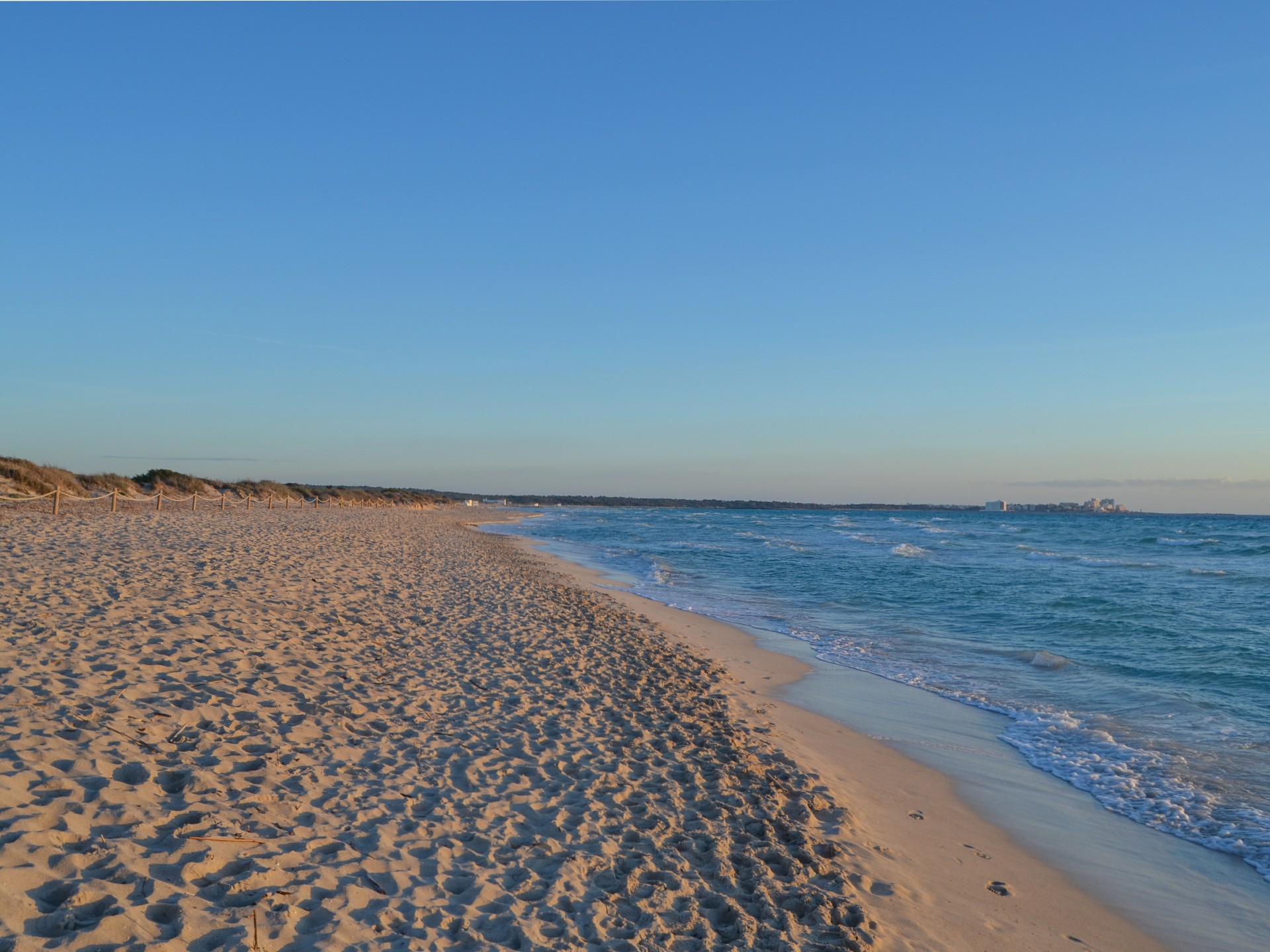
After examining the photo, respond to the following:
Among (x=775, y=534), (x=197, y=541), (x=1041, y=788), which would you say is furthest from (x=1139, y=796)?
(x=775, y=534)

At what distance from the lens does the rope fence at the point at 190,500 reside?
83.6 feet

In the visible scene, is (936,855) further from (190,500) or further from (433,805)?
(190,500)

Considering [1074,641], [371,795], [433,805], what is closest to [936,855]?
[433,805]

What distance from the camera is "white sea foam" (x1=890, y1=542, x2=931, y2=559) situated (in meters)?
37.2

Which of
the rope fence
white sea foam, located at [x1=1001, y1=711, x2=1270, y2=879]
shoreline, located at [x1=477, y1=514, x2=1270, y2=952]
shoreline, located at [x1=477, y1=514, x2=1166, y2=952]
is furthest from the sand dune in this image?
the rope fence

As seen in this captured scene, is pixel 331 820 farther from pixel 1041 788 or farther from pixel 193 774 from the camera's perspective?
pixel 1041 788

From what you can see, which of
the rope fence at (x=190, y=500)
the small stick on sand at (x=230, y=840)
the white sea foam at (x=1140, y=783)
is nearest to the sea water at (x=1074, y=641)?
the white sea foam at (x=1140, y=783)

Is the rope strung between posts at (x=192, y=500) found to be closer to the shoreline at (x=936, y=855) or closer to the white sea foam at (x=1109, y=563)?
the shoreline at (x=936, y=855)

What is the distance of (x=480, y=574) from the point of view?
1989 cm

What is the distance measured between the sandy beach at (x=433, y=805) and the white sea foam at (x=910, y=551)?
28.7 m

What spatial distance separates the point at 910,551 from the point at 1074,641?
25.2 metres

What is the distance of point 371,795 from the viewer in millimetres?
5367

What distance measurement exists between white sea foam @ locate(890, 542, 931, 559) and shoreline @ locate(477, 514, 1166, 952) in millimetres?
29240

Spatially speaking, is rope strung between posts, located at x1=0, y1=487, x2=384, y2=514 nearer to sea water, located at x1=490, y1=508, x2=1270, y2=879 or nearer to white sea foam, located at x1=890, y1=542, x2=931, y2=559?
sea water, located at x1=490, y1=508, x2=1270, y2=879
